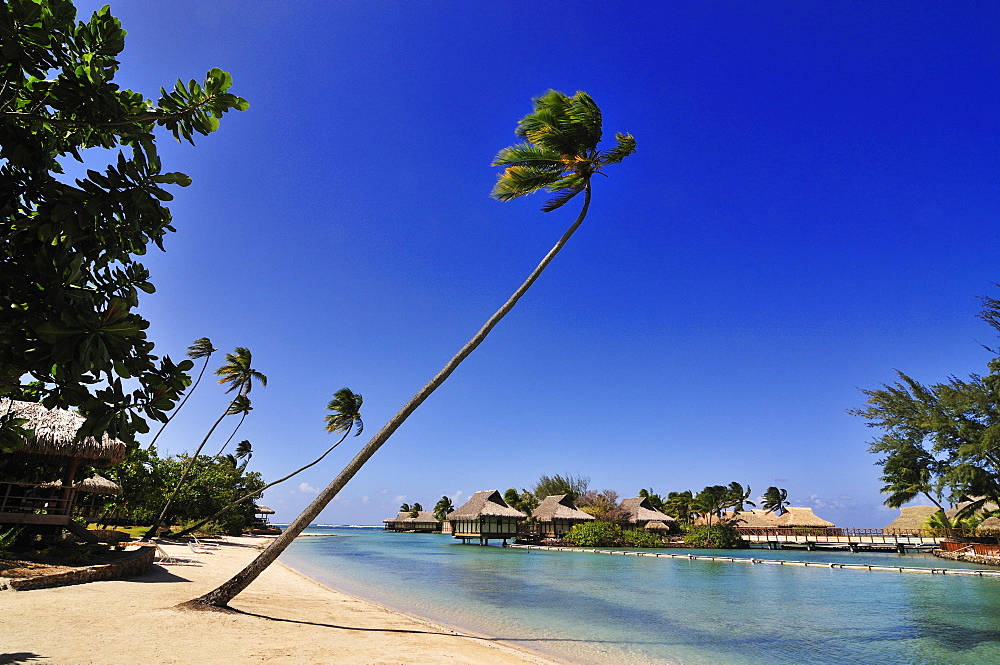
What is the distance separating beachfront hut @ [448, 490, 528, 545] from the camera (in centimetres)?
Answer: 4494

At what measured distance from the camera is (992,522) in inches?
1407

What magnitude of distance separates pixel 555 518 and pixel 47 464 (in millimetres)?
41189

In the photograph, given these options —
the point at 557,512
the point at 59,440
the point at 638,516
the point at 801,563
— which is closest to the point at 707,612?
the point at 59,440

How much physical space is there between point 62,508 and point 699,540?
41897mm

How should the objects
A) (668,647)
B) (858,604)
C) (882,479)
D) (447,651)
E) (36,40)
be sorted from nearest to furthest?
(36,40) < (447,651) < (668,647) < (858,604) < (882,479)

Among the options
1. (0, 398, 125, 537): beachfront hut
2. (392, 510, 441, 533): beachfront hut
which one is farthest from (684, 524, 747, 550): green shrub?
(392, 510, 441, 533): beachfront hut

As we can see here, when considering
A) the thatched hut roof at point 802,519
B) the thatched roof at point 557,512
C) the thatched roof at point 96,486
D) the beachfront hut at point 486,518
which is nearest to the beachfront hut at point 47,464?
the thatched roof at point 96,486

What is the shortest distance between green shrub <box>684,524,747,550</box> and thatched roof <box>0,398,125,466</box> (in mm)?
40953

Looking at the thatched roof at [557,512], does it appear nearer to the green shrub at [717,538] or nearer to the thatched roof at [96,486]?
the green shrub at [717,538]

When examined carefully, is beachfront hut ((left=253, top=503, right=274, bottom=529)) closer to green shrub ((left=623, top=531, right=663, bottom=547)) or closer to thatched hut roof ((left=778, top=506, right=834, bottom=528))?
green shrub ((left=623, top=531, right=663, bottom=547))

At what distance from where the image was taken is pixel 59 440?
11.2 m

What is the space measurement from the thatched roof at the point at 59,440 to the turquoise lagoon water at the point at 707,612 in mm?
7251

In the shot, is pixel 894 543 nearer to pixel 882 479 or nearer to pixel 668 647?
pixel 882 479

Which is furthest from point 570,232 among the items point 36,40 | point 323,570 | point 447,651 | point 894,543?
point 894,543
